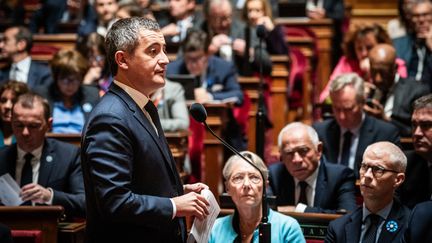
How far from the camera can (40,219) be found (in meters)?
2.93

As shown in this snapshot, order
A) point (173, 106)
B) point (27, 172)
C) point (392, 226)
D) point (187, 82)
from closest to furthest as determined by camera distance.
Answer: point (392, 226), point (27, 172), point (173, 106), point (187, 82)

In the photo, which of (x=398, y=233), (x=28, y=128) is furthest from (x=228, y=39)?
(x=398, y=233)

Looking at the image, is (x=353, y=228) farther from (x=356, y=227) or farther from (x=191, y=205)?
(x=191, y=205)

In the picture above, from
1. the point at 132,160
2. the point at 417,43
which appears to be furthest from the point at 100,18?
the point at 132,160

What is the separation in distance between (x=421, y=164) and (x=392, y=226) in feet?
1.96

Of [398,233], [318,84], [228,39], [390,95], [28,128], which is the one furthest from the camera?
[318,84]

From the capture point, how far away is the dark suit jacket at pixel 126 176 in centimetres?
201

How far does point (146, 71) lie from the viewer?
6.98ft

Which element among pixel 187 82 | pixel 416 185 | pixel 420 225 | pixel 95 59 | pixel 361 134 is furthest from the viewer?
pixel 95 59

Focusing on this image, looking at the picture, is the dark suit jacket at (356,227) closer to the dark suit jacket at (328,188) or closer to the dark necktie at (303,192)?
the dark suit jacket at (328,188)

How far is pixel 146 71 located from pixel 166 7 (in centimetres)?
428

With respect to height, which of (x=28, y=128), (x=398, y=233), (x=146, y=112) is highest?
(x=146, y=112)

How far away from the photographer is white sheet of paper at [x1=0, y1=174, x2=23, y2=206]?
323 centimetres

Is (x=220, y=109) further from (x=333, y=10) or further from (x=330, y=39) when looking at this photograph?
(x=333, y=10)
